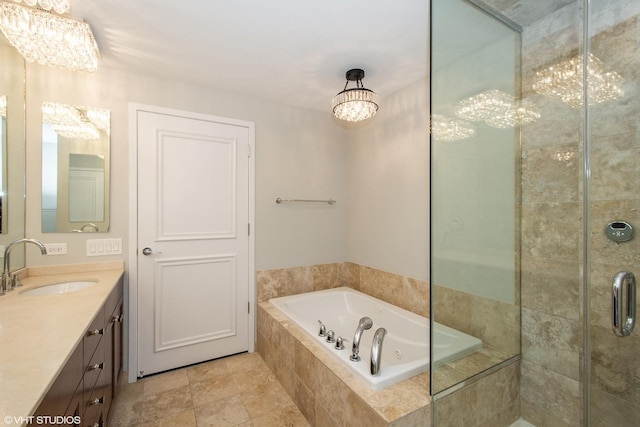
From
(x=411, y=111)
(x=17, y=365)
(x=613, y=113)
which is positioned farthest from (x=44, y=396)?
(x=411, y=111)

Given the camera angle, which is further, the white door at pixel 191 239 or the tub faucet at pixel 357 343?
the white door at pixel 191 239

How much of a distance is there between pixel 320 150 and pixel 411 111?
983 millimetres

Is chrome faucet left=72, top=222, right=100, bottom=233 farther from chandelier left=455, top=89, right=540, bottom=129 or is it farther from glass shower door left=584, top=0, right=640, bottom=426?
glass shower door left=584, top=0, right=640, bottom=426

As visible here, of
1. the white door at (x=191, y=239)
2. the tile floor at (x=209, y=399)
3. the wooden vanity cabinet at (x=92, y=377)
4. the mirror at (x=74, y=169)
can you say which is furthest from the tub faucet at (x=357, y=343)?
the mirror at (x=74, y=169)

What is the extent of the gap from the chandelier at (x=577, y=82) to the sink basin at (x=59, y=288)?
2.98 m

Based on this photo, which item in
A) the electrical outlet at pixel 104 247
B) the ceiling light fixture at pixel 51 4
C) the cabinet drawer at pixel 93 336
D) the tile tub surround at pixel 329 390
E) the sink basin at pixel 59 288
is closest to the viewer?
the cabinet drawer at pixel 93 336

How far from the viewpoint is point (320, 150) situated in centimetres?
299

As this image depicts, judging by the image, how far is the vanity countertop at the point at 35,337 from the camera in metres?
0.68

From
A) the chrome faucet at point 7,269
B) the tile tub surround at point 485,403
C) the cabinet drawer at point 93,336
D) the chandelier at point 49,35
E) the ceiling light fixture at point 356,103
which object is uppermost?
the chandelier at point 49,35

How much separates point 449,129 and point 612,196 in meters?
0.80

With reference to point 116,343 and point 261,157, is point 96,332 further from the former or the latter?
point 261,157

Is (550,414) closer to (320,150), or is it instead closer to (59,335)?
(59,335)

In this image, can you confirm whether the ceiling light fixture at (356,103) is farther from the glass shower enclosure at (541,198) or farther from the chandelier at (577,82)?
the chandelier at (577,82)

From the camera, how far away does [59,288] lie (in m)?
1.82
